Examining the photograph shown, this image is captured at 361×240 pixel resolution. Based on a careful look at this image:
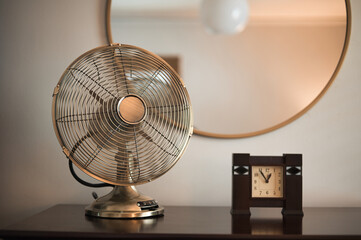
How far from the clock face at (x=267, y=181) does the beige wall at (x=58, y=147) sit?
263 millimetres

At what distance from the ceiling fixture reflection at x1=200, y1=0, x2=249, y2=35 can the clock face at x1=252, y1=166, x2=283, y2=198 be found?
1.86 feet

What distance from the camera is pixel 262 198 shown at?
1.51m

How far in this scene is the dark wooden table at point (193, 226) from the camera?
117 centimetres

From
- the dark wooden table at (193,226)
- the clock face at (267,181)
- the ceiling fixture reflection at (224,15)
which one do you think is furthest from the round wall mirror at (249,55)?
the dark wooden table at (193,226)

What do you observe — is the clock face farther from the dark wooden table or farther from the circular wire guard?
the circular wire guard

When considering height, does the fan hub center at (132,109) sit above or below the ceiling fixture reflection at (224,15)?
below

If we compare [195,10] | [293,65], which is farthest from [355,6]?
[195,10]

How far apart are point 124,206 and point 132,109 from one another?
300mm

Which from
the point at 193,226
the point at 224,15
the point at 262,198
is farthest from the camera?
the point at 224,15

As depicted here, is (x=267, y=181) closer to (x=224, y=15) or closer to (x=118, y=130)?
(x=118, y=130)

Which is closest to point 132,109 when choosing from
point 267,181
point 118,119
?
point 118,119

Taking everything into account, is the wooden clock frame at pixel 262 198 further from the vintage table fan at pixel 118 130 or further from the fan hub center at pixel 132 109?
the fan hub center at pixel 132 109

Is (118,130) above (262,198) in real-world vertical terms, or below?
above

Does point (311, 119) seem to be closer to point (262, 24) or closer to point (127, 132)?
point (262, 24)
